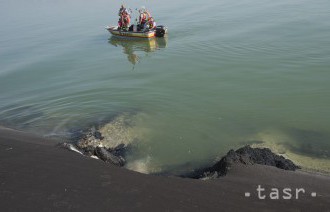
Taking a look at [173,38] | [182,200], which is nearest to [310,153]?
[182,200]

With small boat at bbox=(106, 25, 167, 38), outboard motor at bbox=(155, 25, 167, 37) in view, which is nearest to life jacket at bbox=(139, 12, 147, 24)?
small boat at bbox=(106, 25, 167, 38)

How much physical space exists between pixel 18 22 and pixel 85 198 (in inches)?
1247

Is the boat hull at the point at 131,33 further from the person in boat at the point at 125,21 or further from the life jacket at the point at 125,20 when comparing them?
the life jacket at the point at 125,20

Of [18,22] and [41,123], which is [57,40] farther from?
[41,123]

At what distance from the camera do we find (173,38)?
21531 millimetres

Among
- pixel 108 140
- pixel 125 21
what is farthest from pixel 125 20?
pixel 108 140

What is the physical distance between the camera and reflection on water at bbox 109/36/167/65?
19923 mm

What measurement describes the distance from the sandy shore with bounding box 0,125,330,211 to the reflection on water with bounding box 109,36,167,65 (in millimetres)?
12256

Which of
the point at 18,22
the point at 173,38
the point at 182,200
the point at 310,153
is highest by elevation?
the point at 18,22

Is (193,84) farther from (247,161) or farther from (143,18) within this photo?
(143,18)

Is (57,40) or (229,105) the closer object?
(229,105)

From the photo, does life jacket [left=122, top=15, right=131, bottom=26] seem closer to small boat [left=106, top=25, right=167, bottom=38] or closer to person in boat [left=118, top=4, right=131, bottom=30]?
person in boat [left=118, top=4, right=131, bottom=30]

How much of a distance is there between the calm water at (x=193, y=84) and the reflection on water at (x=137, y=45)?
92mm

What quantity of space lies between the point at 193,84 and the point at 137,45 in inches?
354
